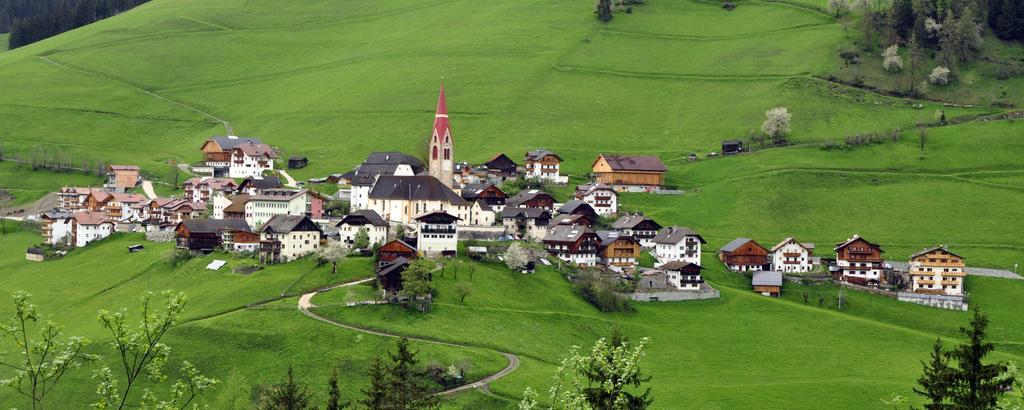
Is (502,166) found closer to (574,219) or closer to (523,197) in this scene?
(523,197)

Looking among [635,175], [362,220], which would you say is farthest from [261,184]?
[635,175]

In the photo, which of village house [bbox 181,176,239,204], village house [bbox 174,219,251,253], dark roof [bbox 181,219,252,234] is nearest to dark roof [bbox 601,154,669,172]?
village house [bbox 181,176,239,204]

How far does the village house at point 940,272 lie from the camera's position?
114 metres

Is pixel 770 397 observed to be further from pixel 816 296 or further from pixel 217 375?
pixel 217 375

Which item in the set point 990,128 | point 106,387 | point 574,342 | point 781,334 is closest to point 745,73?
point 990,128

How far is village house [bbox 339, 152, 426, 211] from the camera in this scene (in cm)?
13288

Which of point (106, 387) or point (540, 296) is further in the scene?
point (540, 296)

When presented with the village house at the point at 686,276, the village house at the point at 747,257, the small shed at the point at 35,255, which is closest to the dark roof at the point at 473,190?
Answer: the village house at the point at 686,276

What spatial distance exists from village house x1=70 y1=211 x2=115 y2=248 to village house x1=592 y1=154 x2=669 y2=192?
2599 inches

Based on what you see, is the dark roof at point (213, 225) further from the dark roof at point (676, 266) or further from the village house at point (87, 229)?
the dark roof at point (676, 266)

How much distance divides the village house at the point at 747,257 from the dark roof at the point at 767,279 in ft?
10.1

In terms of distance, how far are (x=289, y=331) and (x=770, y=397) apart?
128ft

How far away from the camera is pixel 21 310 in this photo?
30516 millimetres

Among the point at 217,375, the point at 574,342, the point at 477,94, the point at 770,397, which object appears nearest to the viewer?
the point at 217,375
